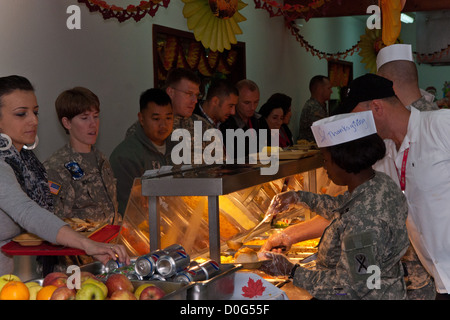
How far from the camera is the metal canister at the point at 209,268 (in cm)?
225

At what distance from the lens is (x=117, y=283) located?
6.61 ft

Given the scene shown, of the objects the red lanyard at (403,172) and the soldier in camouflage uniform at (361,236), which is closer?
the soldier in camouflage uniform at (361,236)

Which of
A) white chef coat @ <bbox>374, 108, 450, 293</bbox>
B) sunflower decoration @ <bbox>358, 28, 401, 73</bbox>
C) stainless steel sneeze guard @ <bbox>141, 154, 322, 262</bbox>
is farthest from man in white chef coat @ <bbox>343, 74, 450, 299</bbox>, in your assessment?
sunflower decoration @ <bbox>358, 28, 401, 73</bbox>

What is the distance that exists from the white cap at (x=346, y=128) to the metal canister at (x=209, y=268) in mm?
699

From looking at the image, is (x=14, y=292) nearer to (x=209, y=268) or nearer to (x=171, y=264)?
(x=171, y=264)

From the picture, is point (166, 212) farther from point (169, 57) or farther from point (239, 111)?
point (169, 57)

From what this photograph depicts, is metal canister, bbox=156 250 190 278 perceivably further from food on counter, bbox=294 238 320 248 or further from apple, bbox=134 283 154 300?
food on counter, bbox=294 238 320 248

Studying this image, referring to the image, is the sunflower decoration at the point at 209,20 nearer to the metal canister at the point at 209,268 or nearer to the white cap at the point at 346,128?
the white cap at the point at 346,128

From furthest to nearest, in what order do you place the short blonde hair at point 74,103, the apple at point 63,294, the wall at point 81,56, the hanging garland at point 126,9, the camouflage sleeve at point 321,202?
the hanging garland at point 126,9
the wall at point 81,56
the short blonde hair at point 74,103
the camouflage sleeve at point 321,202
the apple at point 63,294

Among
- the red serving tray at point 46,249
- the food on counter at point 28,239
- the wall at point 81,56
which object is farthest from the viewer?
the wall at point 81,56

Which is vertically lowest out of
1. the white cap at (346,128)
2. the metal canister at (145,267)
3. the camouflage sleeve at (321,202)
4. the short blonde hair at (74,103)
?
the metal canister at (145,267)

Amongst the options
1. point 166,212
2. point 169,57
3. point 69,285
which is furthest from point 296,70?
point 69,285

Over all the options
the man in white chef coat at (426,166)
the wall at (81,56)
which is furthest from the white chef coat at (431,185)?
the wall at (81,56)

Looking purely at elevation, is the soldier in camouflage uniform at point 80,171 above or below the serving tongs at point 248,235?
above
